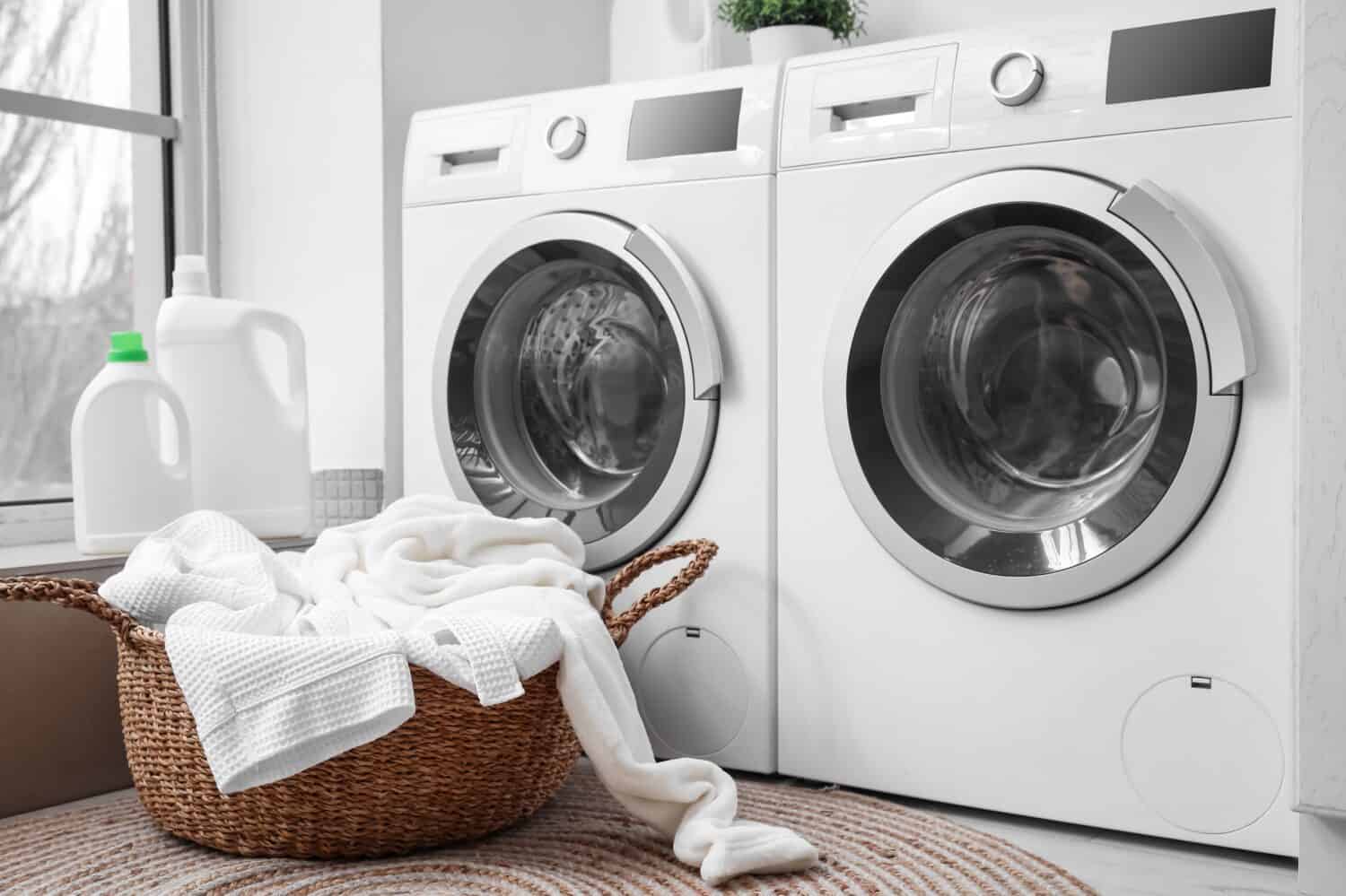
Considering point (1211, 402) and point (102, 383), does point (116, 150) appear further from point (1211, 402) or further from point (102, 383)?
point (1211, 402)

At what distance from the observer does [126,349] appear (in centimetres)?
189

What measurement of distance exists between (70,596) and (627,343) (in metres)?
0.84

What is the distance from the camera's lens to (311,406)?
7.66ft

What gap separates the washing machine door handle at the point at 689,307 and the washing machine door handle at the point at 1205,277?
21.7 inches

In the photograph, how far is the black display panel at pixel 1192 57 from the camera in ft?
4.83

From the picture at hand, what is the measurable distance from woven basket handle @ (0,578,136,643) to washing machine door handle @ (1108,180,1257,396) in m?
1.21

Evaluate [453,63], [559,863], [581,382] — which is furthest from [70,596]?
[453,63]

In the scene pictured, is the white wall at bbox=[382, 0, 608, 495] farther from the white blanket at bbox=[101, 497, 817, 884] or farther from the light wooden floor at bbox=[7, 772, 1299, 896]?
the light wooden floor at bbox=[7, 772, 1299, 896]

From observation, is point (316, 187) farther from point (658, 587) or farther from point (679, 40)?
point (658, 587)

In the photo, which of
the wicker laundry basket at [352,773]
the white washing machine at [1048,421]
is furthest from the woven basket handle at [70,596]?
the white washing machine at [1048,421]

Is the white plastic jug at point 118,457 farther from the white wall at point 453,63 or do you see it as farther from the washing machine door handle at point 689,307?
the washing machine door handle at point 689,307

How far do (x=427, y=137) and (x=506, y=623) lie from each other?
3.09 ft

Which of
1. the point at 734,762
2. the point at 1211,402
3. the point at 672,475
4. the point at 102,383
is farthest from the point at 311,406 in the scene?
the point at 1211,402

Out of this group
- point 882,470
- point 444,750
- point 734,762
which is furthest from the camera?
point 734,762
